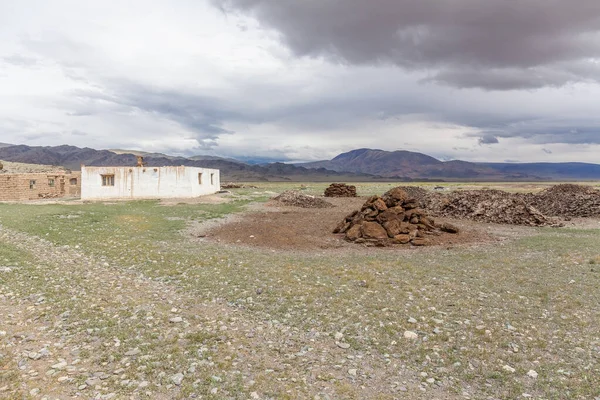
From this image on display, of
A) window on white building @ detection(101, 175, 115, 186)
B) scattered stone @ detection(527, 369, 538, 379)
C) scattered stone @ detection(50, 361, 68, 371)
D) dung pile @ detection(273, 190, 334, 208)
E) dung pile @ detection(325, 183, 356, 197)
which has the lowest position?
scattered stone @ detection(50, 361, 68, 371)

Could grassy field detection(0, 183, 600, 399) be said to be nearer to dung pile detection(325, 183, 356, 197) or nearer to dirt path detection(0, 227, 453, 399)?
dirt path detection(0, 227, 453, 399)

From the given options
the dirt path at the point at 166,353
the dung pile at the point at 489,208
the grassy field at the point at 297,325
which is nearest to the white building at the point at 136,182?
the dung pile at the point at 489,208

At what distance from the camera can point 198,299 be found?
9742 mm

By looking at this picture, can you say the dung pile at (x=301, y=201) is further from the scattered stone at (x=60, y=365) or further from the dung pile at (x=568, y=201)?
the scattered stone at (x=60, y=365)

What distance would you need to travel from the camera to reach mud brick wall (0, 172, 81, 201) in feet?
141

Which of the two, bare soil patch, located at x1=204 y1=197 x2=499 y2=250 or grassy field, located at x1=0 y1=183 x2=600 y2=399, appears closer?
grassy field, located at x1=0 y1=183 x2=600 y2=399

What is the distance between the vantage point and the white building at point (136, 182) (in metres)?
42.1

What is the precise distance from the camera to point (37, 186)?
1806 inches

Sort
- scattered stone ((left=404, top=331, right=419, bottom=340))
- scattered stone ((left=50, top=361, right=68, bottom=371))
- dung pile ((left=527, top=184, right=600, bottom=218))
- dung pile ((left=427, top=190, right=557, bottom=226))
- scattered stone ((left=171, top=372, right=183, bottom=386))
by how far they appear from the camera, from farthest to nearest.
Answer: dung pile ((left=527, top=184, right=600, bottom=218)), dung pile ((left=427, top=190, right=557, bottom=226)), scattered stone ((left=404, top=331, right=419, bottom=340)), scattered stone ((left=50, top=361, right=68, bottom=371)), scattered stone ((left=171, top=372, right=183, bottom=386))

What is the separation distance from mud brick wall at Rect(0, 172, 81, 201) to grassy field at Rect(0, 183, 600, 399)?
36001 mm

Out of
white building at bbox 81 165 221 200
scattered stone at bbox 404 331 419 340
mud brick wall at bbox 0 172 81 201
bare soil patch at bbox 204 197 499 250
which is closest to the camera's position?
scattered stone at bbox 404 331 419 340

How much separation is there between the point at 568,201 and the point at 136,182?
144 ft

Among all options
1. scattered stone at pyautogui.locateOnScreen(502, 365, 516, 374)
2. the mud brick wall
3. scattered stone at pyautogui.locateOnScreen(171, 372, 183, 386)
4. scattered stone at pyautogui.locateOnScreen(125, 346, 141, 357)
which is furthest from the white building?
scattered stone at pyautogui.locateOnScreen(502, 365, 516, 374)

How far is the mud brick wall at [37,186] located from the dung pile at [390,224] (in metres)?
42.5
